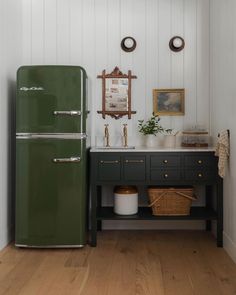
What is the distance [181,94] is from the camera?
3.78 m

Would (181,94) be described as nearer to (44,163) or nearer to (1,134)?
(44,163)

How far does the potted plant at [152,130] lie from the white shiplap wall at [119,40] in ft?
0.49

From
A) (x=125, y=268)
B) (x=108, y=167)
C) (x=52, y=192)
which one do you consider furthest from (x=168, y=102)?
(x=125, y=268)

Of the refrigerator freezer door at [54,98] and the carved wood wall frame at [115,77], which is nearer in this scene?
the refrigerator freezer door at [54,98]

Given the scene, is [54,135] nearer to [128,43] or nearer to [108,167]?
[108,167]

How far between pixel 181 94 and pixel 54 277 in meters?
2.17

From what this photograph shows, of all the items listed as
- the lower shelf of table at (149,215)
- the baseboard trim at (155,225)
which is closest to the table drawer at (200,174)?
the lower shelf of table at (149,215)

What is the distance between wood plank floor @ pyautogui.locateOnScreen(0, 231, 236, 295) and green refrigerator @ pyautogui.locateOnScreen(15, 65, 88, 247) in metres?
0.19

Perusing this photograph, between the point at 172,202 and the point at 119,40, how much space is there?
1.71 meters

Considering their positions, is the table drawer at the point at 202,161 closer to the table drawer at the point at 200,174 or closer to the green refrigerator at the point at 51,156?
the table drawer at the point at 200,174

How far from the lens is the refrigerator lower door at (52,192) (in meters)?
3.13

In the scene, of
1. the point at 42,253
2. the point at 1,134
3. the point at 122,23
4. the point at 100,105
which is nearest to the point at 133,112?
the point at 100,105

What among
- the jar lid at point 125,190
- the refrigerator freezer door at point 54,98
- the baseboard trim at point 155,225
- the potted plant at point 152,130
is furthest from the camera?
the baseboard trim at point 155,225

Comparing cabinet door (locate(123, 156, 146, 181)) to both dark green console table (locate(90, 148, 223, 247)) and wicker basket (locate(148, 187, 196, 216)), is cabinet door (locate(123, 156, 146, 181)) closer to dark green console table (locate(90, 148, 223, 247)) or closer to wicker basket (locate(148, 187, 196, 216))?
dark green console table (locate(90, 148, 223, 247))
